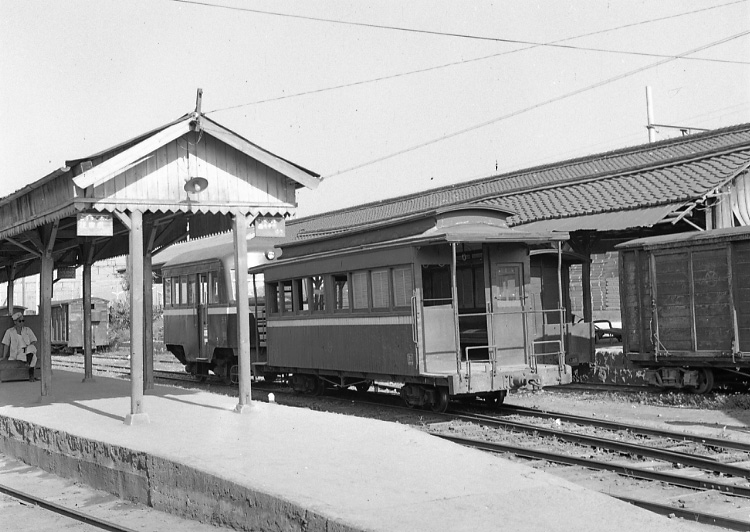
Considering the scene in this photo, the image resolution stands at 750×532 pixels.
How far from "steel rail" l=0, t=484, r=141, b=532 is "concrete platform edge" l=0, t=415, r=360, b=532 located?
0.57 metres

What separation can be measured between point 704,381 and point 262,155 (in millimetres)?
9410

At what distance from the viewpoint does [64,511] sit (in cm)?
818

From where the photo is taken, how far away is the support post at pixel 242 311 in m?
11.1

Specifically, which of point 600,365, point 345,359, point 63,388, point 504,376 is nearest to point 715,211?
point 600,365

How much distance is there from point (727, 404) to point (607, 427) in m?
3.38

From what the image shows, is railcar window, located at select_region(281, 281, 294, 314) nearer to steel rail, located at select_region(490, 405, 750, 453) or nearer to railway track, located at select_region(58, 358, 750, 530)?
railway track, located at select_region(58, 358, 750, 530)

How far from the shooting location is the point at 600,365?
811 inches

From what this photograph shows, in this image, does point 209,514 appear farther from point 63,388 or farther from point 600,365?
point 600,365

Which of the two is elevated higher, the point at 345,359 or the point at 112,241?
the point at 112,241

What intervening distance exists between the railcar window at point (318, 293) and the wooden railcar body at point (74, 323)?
24872 mm

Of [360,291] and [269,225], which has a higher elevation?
[269,225]

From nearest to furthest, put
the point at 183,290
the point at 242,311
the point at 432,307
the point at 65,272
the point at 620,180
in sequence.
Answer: the point at 242,311, the point at 432,307, the point at 65,272, the point at 620,180, the point at 183,290

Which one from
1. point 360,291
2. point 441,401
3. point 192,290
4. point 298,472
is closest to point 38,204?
point 360,291

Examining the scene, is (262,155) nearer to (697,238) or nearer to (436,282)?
(436,282)
